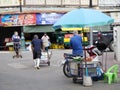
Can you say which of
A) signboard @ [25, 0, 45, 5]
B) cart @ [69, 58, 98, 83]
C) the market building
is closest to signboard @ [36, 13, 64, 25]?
A: the market building

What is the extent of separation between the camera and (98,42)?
31.7m

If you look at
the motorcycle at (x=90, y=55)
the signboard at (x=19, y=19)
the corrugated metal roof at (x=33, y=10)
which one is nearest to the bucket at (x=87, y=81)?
the motorcycle at (x=90, y=55)

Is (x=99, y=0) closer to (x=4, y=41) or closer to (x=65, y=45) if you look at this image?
(x=65, y=45)

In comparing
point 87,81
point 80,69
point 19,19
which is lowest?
point 87,81

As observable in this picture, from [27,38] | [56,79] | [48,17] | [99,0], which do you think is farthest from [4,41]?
[56,79]

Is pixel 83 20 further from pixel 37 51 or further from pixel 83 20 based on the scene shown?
pixel 37 51

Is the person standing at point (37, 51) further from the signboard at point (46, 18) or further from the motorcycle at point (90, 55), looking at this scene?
the signboard at point (46, 18)

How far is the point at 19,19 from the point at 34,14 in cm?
141

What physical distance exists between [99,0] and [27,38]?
8058 mm

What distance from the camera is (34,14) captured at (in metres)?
39.0

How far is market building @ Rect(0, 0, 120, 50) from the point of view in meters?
39.0

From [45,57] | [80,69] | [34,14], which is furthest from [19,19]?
[80,69]

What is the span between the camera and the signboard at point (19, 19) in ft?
128

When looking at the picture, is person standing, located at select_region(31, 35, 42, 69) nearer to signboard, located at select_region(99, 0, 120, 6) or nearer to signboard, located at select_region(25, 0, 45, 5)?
signboard, located at select_region(25, 0, 45, 5)
